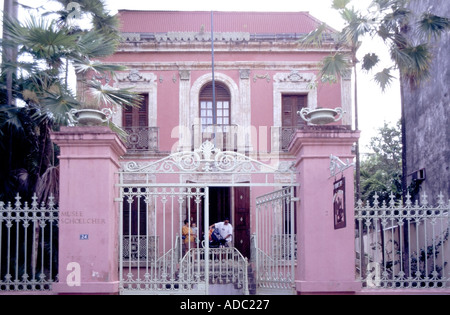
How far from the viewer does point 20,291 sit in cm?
822

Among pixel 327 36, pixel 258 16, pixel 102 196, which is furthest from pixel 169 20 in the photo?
pixel 102 196

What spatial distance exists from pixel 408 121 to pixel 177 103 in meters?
6.81

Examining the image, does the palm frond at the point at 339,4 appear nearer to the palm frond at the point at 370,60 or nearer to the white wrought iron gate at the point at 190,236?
the palm frond at the point at 370,60

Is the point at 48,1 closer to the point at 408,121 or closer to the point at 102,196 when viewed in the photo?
the point at 102,196

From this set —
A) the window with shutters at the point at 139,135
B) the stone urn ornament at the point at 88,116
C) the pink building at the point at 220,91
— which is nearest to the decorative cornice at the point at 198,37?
the pink building at the point at 220,91

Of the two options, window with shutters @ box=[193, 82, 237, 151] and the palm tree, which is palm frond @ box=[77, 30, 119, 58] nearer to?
the palm tree

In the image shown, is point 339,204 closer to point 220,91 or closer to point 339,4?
point 339,4

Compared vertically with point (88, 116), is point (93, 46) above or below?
above

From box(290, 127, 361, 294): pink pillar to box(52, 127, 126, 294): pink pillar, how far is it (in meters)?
2.71

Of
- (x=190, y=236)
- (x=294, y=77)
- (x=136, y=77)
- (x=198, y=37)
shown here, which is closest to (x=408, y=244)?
(x=190, y=236)

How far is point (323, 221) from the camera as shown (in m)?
8.20

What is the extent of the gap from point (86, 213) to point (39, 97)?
149 inches

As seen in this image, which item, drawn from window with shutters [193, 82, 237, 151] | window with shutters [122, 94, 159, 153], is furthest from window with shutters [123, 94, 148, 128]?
window with shutters [193, 82, 237, 151]
